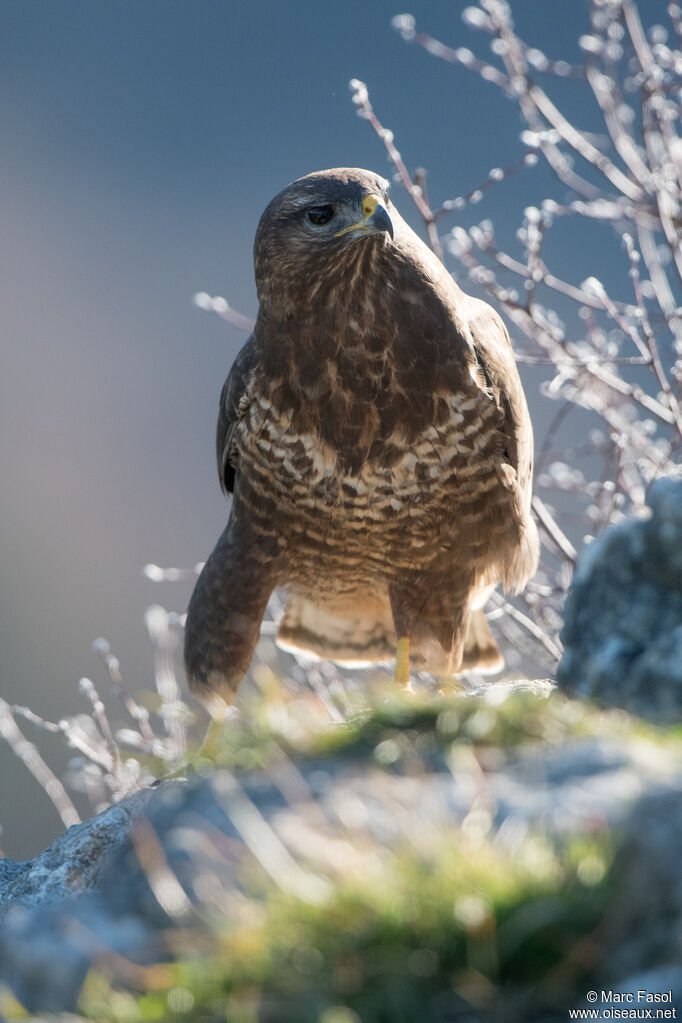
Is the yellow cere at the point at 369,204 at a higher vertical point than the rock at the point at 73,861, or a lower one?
higher

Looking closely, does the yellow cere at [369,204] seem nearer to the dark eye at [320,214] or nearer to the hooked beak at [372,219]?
the hooked beak at [372,219]

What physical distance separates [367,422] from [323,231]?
627mm

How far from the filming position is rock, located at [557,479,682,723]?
7.63ft

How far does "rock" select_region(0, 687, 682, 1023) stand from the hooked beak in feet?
6.09

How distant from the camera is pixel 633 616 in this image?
8.00ft

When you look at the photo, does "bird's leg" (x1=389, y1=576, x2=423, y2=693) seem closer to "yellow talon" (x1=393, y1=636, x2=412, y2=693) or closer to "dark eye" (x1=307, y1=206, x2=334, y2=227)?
"yellow talon" (x1=393, y1=636, x2=412, y2=693)

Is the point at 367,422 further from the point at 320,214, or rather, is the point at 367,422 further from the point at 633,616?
the point at 633,616

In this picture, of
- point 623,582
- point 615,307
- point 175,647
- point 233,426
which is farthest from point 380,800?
point 615,307

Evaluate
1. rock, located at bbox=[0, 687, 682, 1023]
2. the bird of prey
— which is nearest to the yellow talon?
the bird of prey

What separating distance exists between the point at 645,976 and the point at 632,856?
180mm

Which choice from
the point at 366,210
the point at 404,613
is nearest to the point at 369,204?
the point at 366,210

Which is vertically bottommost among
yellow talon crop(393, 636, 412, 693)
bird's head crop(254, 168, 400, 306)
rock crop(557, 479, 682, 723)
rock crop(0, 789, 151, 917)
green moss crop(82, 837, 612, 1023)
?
rock crop(0, 789, 151, 917)

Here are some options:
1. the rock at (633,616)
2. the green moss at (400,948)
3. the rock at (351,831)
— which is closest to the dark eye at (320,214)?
the rock at (633,616)

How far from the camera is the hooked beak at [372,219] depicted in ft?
11.3
